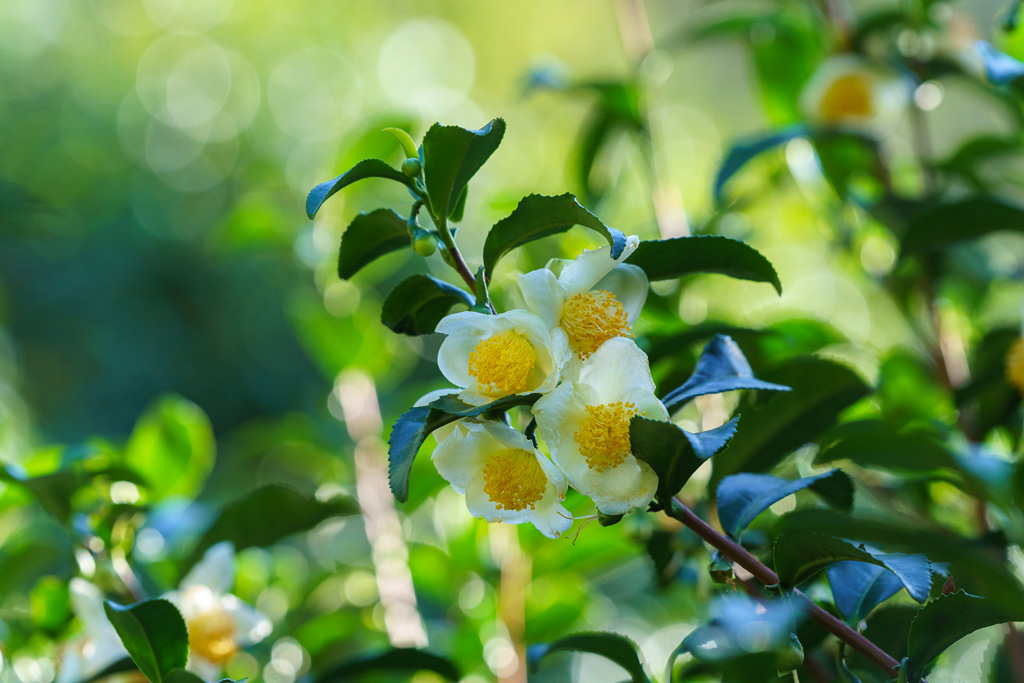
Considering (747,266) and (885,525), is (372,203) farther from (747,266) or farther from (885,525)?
(885,525)

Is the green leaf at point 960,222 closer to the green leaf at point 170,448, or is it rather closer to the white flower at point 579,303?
the white flower at point 579,303

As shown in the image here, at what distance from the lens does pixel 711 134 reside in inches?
146

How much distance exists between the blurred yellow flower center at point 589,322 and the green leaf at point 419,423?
4 centimetres

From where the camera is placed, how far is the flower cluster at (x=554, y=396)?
0.35 meters

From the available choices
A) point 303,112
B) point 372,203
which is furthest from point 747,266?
point 303,112

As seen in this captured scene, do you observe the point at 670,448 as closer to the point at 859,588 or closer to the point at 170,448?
the point at 859,588

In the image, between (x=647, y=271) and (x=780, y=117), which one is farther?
(x=780, y=117)

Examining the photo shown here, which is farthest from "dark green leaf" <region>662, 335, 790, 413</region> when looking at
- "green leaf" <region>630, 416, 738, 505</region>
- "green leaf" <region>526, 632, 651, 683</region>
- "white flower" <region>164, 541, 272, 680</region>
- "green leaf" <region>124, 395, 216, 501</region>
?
"green leaf" <region>124, 395, 216, 501</region>

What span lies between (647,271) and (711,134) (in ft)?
11.7

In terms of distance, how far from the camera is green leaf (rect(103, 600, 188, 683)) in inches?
16.8

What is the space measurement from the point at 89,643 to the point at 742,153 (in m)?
0.67

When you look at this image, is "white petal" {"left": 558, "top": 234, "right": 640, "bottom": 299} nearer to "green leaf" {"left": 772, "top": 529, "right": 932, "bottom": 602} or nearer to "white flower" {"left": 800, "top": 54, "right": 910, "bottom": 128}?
"green leaf" {"left": 772, "top": 529, "right": 932, "bottom": 602}

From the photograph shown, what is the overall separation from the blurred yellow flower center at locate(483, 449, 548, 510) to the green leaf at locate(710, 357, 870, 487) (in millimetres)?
158

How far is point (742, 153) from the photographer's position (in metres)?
0.70
